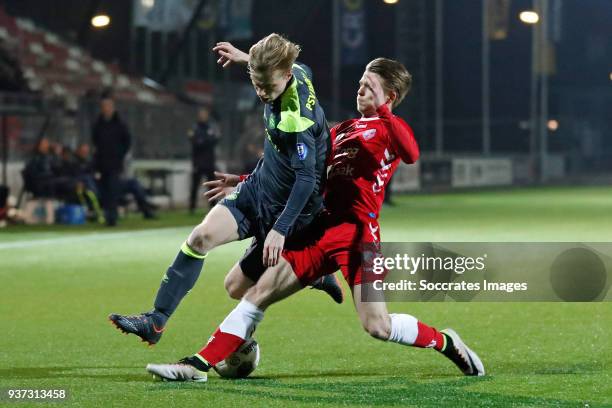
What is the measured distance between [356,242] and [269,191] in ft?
1.67

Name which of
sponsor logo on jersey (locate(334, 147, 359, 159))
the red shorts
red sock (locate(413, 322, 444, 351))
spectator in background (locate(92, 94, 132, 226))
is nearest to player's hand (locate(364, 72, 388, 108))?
sponsor logo on jersey (locate(334, 147, 359, 159))

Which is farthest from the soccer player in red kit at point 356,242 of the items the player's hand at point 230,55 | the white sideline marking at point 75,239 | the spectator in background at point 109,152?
the spectator in background at point 109,152

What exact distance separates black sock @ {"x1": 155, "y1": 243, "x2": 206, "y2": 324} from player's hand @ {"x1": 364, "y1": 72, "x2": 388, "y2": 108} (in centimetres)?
118

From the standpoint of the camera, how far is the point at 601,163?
201 feet

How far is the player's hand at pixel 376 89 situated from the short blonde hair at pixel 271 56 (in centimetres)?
45

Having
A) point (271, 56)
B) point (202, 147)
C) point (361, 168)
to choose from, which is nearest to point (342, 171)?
point (361, 168)

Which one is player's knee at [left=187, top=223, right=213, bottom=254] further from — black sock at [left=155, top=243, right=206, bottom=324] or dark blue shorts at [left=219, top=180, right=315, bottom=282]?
dark blue shorts at [left=219, top=180, right=315, bottom=282]

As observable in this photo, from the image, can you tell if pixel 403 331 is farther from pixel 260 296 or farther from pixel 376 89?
pixel 376 89

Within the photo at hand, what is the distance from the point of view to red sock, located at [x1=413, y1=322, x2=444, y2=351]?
20.7 feet

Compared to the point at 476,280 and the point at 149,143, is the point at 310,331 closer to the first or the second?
the point at 476,280

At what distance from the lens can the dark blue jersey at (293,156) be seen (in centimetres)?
597

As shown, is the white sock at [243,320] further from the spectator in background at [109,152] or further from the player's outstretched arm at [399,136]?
the spectator in background at [109,152]

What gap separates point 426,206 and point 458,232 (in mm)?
8985

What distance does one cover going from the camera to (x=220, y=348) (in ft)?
20.3
